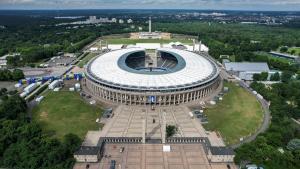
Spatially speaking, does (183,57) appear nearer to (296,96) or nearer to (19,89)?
(296,96)

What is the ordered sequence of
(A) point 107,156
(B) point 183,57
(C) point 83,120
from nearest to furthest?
(A) point 107,156 → (C) point 83,120 → (B) point 183,57

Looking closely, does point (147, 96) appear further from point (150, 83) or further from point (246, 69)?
point (246, 69)

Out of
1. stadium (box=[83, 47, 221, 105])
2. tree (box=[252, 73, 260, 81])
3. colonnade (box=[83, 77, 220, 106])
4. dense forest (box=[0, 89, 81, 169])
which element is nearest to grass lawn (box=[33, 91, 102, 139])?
dense forest (box=[0, 89, 81, 169])

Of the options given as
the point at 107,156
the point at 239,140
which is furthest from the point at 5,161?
the point at 239,140

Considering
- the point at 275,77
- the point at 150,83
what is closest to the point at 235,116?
the point at 150,83

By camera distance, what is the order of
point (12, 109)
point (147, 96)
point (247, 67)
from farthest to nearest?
1. point (247, 67)
2. point (147, 96)
3. point (12, 109)

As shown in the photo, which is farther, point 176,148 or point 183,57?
point 183,57

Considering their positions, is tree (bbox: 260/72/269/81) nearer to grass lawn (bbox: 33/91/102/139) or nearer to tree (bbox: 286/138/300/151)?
tree (bbox: 286/138/300/151)
